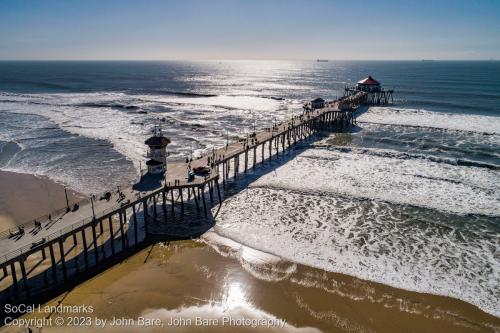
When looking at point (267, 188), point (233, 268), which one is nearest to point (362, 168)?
point (267, 188)

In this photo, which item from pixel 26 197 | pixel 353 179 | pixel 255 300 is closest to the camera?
pixel 255 300

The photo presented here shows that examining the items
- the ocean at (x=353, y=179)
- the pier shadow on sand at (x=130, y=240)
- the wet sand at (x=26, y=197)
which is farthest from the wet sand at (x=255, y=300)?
the wet sand at (x=26, y=197)

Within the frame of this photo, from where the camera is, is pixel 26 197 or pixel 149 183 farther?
pixel 26 197

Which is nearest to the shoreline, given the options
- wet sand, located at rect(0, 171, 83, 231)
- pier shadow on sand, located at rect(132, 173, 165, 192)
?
pier shadow on sand, located at rect(132, 173, 165, 192)

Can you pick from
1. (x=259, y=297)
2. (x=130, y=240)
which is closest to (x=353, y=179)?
(x=259, y=297)

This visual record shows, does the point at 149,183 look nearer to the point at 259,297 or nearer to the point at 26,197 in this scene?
the point at 26,197

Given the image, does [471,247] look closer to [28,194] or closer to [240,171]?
[240,171]

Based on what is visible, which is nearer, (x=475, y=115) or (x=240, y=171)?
(x=240, y=171)
